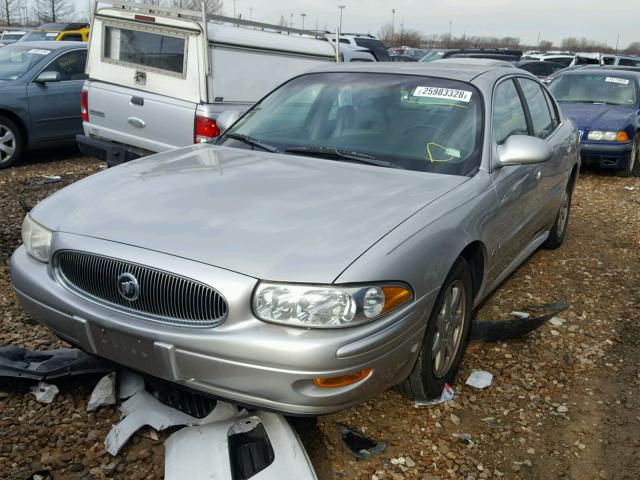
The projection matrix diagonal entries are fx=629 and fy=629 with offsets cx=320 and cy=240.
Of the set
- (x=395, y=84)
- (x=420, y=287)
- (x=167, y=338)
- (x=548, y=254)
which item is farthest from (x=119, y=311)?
(x=548, y=254)

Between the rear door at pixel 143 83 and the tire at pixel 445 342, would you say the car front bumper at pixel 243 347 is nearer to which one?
the tire at pixel 445 342

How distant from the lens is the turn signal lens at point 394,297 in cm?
239

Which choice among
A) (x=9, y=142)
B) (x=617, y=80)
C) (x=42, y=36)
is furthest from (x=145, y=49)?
(x=42, y=36)

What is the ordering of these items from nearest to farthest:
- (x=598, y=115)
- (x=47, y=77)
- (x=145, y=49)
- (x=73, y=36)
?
(x=145, y=49) → (x=47, y=77) → (x=598, y=115) → (x=73, y=36)

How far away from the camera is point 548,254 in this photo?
5590 millimetres

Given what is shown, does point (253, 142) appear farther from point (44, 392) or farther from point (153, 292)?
point (44, 392)

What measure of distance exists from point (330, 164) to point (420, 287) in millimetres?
1061

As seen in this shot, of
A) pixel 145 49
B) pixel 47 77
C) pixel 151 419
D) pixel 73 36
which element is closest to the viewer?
pixel 151 419

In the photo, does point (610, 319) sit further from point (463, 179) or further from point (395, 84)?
point (395, 84)

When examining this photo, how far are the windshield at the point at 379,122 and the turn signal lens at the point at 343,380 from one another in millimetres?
1310

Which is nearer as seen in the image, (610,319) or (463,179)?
(463,179)

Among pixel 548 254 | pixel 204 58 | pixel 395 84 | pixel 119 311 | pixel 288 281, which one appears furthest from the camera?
pixel 204 58

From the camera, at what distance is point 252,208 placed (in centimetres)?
274

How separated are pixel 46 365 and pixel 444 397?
1.94 metres
